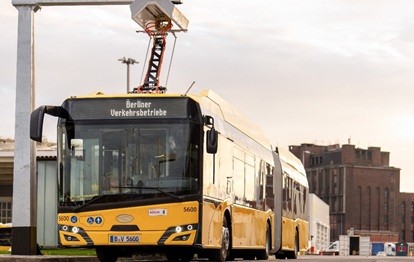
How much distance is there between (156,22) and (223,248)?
1097 centimetres

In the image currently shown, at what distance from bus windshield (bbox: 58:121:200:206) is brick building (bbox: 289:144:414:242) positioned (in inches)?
6165

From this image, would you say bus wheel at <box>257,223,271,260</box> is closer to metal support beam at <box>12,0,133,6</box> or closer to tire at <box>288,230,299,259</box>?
tire at <box>288,230,299,259</box>

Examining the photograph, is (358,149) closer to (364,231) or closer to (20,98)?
(364,231)

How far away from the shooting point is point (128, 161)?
20.1 meters

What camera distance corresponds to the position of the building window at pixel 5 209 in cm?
4809

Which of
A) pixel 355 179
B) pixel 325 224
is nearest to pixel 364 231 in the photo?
pixel 355 179

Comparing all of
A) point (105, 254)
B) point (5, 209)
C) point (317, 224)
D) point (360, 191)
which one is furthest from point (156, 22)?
point (360, 191)

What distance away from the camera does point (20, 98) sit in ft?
89.0

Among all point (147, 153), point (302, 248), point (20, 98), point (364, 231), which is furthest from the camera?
point (364, 231)

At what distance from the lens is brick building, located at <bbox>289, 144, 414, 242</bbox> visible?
590ft

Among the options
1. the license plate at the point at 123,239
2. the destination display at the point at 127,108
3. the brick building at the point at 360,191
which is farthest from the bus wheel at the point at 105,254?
Answer: the brick building at the point at 360,191

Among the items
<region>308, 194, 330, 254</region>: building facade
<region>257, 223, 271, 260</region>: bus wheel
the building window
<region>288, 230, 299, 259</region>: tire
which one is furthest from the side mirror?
<region>308, 194, 330, 254</region>: building facade

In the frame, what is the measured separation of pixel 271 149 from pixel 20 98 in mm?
7578

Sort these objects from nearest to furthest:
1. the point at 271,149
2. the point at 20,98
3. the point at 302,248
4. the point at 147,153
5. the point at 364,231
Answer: the point at 147,153
the point at 20,98
the point at 271,149
the point at 302,248
the point at 364,231
